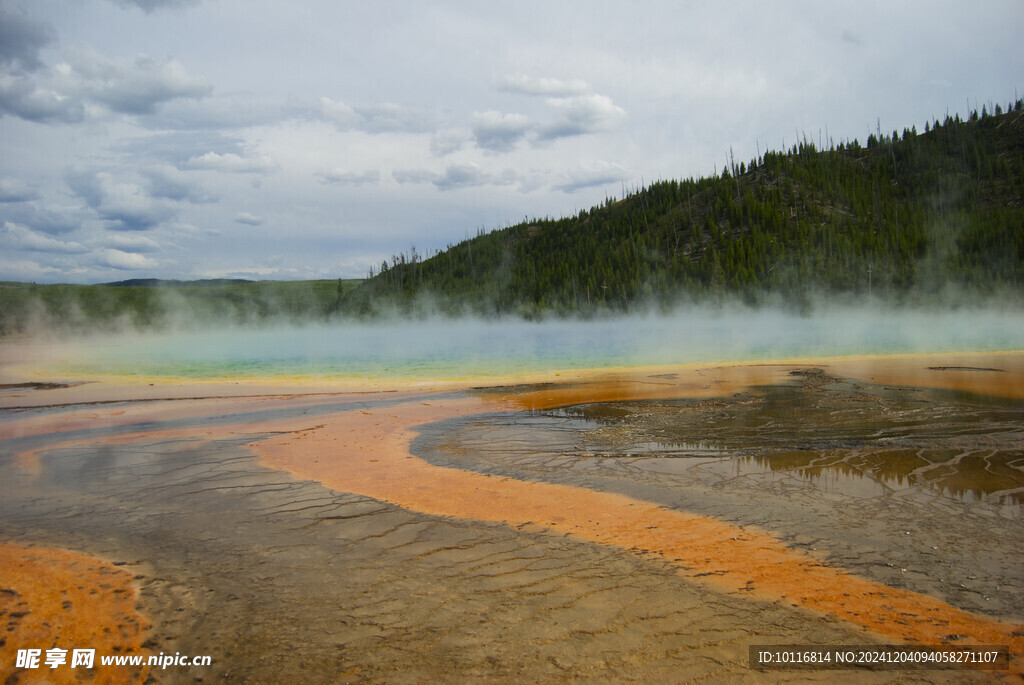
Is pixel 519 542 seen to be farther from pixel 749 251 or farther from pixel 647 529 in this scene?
pixel 749 251

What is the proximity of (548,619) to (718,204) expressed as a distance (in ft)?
484

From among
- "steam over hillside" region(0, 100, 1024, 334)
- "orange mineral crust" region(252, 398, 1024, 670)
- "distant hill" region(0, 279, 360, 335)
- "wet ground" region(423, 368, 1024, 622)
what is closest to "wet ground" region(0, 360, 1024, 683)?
"wet ground" region(423, 368, 1024, 622)

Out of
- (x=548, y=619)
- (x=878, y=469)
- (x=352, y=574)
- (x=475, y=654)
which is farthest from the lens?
(x=878, y=469)

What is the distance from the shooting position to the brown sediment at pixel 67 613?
15.9ft

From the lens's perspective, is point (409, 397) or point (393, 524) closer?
point (393, 524)

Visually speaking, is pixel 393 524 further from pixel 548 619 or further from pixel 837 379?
pixel 837 379

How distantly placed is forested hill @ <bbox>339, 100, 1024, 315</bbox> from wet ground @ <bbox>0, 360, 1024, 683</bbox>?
106 m

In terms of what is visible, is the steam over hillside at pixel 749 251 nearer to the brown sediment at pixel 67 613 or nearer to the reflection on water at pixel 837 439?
the reflection on water at pixel 837 439

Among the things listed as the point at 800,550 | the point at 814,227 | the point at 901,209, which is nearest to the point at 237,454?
the point at 800,550

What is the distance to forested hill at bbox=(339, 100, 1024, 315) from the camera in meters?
110

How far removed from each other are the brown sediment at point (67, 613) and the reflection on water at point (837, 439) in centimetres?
799

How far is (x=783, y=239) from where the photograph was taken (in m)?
124

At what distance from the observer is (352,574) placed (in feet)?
21.4

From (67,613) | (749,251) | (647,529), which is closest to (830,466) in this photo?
(647,529)
